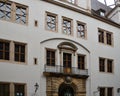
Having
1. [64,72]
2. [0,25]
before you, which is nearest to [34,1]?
[0,25]

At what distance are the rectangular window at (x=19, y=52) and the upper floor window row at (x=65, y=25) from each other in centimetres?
349

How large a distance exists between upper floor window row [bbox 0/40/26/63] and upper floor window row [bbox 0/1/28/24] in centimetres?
191

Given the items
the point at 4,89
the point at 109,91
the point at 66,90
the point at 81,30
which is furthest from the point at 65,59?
the point at 109,91

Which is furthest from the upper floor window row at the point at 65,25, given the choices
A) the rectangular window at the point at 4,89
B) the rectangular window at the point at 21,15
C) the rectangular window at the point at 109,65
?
the rectangular window at the point at 4,89

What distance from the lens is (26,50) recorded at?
1033 inches

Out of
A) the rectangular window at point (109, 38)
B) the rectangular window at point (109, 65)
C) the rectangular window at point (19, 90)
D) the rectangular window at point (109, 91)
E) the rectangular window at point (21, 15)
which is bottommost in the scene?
the rectangular window at point (109, 91)

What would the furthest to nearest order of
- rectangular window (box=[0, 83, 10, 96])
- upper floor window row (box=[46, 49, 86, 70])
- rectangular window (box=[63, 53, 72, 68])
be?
rectangular window (box=[63, 53, 72, 68]), upper floor window row (box=[46, 49, 86, 70]), rectangular window (box=[0, 83, 10, 96])

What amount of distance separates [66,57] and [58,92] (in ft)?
11.2

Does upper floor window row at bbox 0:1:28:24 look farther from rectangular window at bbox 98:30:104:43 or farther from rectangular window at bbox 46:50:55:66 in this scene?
Answer: rectangular window at bbox 98:30:104:43

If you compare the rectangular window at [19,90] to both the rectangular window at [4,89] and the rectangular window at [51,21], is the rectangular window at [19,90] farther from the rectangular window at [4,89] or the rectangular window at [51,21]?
the rectangular window at [51,21]

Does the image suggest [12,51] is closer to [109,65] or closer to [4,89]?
[4,89]

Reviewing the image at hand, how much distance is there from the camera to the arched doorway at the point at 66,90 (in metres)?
29.1

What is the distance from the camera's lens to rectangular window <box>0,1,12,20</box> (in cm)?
2507

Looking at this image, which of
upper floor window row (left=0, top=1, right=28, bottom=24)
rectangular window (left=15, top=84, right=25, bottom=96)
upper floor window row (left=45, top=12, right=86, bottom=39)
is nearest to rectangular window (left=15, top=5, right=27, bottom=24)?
upper floor window row (left=0, top=1, right=28, bottom=24)
